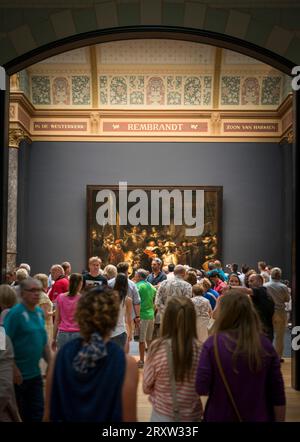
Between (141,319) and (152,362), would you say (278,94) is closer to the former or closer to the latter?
(141,319)

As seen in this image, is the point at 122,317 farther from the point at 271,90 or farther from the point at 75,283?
the point at 271,90

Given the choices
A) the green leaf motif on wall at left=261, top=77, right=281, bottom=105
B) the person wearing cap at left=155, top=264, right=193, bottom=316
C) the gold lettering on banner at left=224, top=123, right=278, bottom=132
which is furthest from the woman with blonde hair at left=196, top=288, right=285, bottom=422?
the green leaf motif on wall at left=261, top=77, right=281, bottom=105

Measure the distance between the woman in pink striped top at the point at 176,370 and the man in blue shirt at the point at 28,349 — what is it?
4.31ft

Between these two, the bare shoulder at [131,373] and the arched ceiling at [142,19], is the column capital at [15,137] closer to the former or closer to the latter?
the arched ceiling at [142,19]

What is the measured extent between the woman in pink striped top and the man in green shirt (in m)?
6.26

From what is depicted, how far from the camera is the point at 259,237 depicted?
18578 mm

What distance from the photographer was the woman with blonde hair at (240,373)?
3.63 meters

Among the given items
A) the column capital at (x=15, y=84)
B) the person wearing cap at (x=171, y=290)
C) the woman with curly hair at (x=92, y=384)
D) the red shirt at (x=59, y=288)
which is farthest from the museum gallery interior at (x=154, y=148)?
the woman with curly hair at (x=92, y=384)

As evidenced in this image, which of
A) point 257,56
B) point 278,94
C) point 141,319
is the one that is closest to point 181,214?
point 278,94

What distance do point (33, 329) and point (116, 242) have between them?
1330 centimetres

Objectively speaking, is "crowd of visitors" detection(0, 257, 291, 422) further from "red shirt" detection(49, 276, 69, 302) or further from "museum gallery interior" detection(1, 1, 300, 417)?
"museum gallery interior" detection(1, 1, 300, 417)

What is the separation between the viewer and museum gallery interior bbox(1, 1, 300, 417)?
60.3 ft

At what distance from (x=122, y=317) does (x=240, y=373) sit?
430cm
